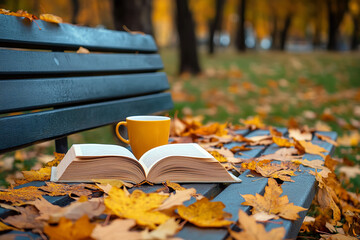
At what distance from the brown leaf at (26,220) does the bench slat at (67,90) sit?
62 cm

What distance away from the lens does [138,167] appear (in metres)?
1.21

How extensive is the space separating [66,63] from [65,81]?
104mm

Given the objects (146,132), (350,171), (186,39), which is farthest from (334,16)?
(146,132)

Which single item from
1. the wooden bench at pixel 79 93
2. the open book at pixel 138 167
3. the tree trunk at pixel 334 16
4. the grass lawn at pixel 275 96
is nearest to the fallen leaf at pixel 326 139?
the wooden bench at pixel 79 93

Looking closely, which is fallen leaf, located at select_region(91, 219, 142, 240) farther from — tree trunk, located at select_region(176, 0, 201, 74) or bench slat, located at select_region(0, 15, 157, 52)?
tree trunk, located at select_region(176, 0, 201, 74)

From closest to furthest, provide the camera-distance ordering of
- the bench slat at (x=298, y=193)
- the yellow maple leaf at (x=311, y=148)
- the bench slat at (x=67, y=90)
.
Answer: the bench slat at (x=298, y=193), the bench slat at (x=67, y=90), the yellow maple leaf at (x=311, y=148)

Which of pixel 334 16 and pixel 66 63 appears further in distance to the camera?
pixel 334 16

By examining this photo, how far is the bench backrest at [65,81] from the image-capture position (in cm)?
152

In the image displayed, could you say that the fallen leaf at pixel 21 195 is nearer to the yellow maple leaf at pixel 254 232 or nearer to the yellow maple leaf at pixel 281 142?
the yellow maple leaf at pixel 254 232

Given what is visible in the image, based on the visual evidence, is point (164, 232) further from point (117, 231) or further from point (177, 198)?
point (177, 198)

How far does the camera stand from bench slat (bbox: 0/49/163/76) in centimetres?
153

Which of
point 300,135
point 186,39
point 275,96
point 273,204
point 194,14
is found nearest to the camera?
point 273,204

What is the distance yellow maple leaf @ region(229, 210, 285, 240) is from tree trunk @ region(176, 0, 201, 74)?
6.54 meters

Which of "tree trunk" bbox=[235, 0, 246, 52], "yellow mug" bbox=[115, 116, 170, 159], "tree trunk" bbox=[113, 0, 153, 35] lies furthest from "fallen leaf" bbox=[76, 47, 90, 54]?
"tree trunk" bbox=[235, 0, 246, 52]
